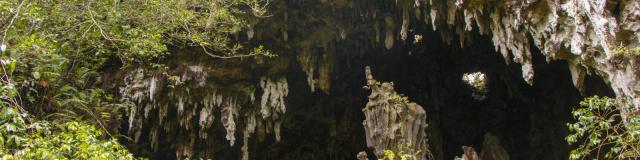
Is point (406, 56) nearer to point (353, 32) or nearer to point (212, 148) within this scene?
point (353, 32)

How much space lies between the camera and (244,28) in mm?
10305

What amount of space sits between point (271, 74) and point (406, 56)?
12.1 feet

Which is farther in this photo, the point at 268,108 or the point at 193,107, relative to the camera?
the point at 268,108

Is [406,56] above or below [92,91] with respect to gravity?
above

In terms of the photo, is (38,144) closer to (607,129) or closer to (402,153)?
(402,153)

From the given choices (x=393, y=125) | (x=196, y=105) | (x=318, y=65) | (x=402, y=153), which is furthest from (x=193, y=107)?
(x=402, y=153)

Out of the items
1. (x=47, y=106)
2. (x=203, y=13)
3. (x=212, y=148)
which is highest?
(x=203, y=13)

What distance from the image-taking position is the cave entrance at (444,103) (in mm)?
12094

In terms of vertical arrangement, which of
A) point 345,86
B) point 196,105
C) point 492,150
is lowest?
point 492,150

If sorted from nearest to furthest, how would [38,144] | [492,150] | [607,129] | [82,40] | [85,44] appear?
[607,129] < [38,144] < [82,40] < [85,44] < [492,150]

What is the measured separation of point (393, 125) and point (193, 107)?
5118 millimetres

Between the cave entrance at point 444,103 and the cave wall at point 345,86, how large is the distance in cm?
3

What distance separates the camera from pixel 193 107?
1116 centimetres

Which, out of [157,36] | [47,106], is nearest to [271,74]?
[157,36]
